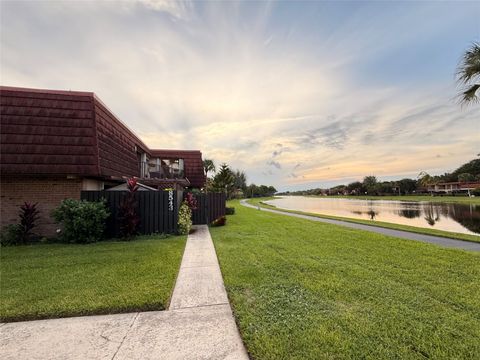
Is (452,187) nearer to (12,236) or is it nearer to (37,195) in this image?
(37,195)

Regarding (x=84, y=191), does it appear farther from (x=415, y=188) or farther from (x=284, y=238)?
(x=415, y=188)

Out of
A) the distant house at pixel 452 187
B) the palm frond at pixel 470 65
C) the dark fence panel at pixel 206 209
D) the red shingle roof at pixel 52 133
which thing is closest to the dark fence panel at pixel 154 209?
the red shingle roof at pixel 52 133

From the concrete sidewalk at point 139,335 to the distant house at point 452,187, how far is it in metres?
90.1

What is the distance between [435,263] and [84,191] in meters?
11.7

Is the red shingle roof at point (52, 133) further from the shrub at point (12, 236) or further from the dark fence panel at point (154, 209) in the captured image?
the shrub at point (12, 236)

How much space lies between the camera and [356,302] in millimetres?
3842

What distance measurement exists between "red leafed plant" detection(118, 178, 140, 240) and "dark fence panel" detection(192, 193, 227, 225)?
491 centimetres

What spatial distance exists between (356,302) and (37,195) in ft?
37.4

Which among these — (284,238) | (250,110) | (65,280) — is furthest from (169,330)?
(250,110)

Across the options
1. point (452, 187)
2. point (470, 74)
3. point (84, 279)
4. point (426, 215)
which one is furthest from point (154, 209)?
point (452, 187)

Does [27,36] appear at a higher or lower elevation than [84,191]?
higher

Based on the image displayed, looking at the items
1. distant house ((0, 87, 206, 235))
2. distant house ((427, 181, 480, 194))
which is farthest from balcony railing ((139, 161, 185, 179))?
distant house ((427, 181, 480, 194))

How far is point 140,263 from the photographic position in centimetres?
633

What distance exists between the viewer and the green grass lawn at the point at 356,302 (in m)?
2.72
